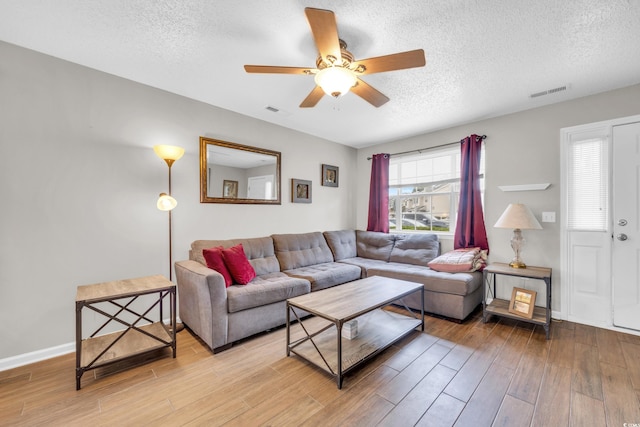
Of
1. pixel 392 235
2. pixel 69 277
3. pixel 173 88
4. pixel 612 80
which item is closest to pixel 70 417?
pixel 69 277

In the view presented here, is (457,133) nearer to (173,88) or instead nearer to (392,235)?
(392,235)

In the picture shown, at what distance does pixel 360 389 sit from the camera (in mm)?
1801

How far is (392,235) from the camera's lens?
4.28 meters

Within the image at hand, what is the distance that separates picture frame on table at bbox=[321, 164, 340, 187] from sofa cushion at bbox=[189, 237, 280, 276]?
5.15 ft

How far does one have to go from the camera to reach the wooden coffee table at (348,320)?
1936 millimetres

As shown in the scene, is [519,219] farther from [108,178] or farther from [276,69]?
[108,178]

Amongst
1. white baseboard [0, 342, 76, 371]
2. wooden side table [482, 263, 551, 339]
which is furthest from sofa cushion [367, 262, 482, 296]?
white baseboard [0, 342, 76, 371]

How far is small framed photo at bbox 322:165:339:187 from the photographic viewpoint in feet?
14.9

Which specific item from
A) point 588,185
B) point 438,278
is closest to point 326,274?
point 438,278

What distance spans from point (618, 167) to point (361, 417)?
136 inches

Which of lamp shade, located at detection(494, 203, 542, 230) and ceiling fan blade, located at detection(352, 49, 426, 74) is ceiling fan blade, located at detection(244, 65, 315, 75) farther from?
lamp shade, located at detection(494, 203, 542, 230)

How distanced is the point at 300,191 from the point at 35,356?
3211 mm

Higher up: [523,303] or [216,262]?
[216,262]

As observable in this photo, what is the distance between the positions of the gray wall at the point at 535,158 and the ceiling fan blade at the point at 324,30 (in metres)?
2.78
